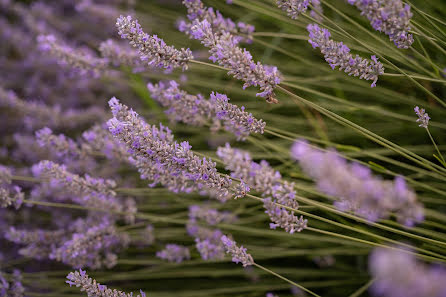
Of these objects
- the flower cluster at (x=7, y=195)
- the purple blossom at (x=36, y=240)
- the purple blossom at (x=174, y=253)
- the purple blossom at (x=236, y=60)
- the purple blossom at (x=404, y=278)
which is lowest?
the purple blossom at (x=404, y=278)

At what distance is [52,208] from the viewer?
1.42m

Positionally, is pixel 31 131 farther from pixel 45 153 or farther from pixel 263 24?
pixel 263 24

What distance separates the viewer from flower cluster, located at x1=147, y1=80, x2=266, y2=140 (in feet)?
2.05

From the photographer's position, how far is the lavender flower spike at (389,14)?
52cm

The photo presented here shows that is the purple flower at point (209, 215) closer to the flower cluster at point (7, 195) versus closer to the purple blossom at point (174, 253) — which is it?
the purple blossom at point (174, 253)

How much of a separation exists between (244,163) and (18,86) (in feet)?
5.15

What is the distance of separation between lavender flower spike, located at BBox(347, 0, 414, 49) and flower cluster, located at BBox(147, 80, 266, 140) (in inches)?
9.4

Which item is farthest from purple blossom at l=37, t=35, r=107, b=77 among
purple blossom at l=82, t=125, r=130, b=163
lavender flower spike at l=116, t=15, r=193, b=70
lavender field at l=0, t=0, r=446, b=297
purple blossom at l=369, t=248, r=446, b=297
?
purple blossom at l=369, t=248, r=446, b=297

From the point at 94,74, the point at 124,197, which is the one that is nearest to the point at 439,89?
the point at 94,74

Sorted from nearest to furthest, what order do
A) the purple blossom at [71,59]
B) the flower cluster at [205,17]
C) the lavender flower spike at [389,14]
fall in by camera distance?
the lavender flower spike at [389,14], the flower cluster at [205,17], the purple blossom at [71,59]

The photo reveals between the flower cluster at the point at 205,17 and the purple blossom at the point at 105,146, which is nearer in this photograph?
the flower cluster at the point at 205,17

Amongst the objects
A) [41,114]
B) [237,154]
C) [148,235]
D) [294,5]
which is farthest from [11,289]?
[294,5]

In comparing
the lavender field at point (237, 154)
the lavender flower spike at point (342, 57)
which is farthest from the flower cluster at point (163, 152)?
the lavender flower spike at point (342, 57)

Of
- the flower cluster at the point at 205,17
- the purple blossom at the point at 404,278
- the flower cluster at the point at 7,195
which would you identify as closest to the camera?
the purple blossom at the point at 404,278
